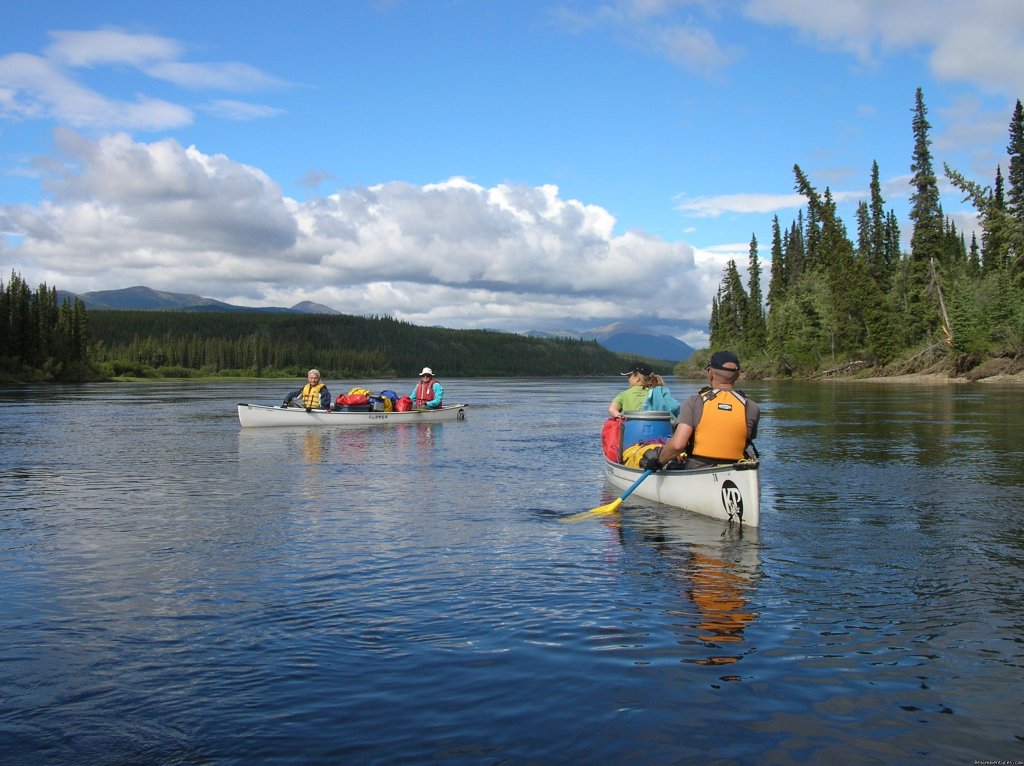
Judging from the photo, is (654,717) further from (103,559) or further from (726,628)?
(103,559)

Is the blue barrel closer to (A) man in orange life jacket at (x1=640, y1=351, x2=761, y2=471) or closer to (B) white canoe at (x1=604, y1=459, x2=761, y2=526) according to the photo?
(B) white canoe at (x1=604, y1=459, x2=761, y2=526)

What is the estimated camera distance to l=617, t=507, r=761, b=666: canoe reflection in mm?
7625

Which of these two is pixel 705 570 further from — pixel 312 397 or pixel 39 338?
pixel 39 338

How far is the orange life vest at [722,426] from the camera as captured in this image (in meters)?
12.4

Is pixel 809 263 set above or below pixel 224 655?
above

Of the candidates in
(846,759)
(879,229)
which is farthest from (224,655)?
(879,229)

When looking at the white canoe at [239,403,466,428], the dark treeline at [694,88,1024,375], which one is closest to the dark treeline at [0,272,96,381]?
the white canoe at [239,403,466,428]

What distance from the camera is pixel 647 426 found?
16.3 m

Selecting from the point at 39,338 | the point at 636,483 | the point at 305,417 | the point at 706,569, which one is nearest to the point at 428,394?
the point at 305,417

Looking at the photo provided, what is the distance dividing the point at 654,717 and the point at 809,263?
117208 mm

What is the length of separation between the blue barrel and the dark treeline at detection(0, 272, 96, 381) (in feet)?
330

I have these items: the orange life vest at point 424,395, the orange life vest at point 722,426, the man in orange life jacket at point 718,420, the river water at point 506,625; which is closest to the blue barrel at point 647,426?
the river water at point 506,625

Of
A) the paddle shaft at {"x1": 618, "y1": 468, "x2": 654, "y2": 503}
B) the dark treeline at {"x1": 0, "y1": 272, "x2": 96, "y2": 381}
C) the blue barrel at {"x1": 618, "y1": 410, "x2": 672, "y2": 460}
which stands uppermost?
the dark treeline at {"x1": 0, "y1": 272, "x2": 96, "y2": 381}

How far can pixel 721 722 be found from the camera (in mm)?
5824
